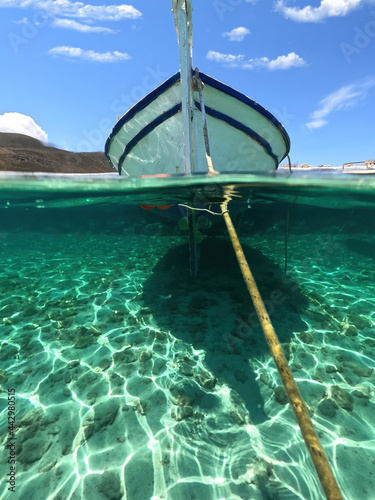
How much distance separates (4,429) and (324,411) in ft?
16.1

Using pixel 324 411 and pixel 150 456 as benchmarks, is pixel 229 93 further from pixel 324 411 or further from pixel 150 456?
pixel 150 456

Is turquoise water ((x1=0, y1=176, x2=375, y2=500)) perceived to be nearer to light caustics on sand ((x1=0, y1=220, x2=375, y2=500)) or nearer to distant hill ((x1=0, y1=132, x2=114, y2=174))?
light caustics on sand ((x1=0, y1=220, x2=375, y2=500))

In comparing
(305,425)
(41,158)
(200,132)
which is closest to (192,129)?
(200,132)

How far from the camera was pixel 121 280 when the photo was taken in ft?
29.3

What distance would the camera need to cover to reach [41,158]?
56.5 meters

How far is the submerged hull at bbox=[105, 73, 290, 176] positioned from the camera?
287 inches

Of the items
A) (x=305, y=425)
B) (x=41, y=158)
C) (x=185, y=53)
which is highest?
(x=41, y=158)

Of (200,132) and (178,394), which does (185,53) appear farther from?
(178,394)

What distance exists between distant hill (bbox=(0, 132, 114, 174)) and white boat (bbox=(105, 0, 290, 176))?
4816 cm

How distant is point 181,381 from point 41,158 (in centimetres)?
6674

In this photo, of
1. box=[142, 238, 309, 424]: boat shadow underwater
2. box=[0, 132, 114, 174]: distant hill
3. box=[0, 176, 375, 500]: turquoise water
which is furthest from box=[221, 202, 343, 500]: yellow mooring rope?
box=[0, 132, 114, 174]: distant hill

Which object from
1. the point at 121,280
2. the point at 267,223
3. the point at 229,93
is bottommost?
the point at 267,223

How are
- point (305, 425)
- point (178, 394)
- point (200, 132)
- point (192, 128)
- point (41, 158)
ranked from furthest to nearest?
point (41, 158) → point (200, 132) → point (192, 128) → point (178, 394) → point (305, 425)

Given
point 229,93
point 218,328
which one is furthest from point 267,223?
point 218,328
